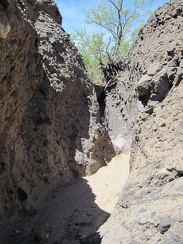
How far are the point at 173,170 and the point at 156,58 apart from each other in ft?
8.71

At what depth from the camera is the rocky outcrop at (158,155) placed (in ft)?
11.6

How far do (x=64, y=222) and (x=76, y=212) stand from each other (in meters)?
0.26

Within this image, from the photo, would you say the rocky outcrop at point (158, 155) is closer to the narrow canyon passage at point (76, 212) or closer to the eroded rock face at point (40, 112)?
the narrow canyon passage at point (76, 212)

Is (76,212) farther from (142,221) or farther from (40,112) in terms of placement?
(40,112)

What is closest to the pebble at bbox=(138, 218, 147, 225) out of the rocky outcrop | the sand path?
the rocky outcrop

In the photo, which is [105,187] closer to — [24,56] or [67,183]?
[67,183]

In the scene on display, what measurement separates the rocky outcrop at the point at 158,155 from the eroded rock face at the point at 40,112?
5.50ft

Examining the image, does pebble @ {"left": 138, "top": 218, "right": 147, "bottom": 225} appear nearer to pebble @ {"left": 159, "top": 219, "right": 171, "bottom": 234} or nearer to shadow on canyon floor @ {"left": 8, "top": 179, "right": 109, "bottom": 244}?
pebble @ {"left": 159, "top": 219, "right": 171, "bottom": 234}

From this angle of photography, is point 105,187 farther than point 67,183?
No

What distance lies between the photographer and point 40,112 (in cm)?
657

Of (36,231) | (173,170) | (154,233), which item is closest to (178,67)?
(173,170)

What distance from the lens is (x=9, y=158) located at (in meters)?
5.37

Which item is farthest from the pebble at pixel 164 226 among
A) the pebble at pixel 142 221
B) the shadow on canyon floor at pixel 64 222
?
the shadow on canyon floor at pixel 64 222

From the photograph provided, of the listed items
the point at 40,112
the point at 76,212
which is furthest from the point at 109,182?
the point at 40,112
